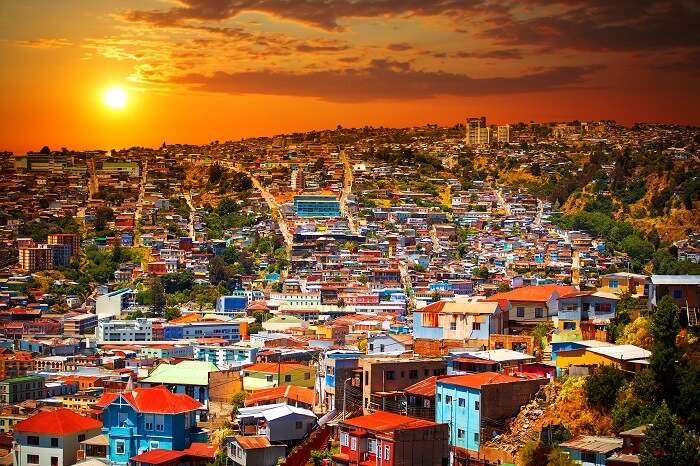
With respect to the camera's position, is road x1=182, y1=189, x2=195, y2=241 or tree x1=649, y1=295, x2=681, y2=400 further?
road x1=182, y1=189, x2=195, y2=241

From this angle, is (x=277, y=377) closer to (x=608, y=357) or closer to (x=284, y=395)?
(x=284, y=395)

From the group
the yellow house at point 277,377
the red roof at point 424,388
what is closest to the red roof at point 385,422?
the red roof at point 424,388

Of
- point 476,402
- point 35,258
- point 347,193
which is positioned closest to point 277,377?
point 476,402

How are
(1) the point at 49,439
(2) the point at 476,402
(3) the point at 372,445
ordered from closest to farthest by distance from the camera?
(3) the point at 372,445
(2) the point at 476,402
(1) the point at 49,439

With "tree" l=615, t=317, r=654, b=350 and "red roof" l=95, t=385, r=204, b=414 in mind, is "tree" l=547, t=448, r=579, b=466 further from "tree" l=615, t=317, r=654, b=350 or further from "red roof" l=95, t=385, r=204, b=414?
"red roof" l=95, t=385, r=204, b=414

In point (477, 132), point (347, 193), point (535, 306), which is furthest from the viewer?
point (477, 132)

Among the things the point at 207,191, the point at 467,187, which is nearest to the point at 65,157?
the point at 207,191

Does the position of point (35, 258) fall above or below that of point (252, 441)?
above

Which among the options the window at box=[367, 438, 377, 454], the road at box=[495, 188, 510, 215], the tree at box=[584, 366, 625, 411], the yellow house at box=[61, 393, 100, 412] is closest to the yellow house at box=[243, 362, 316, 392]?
the yellow house at box=[61, 393, 100, 412]
